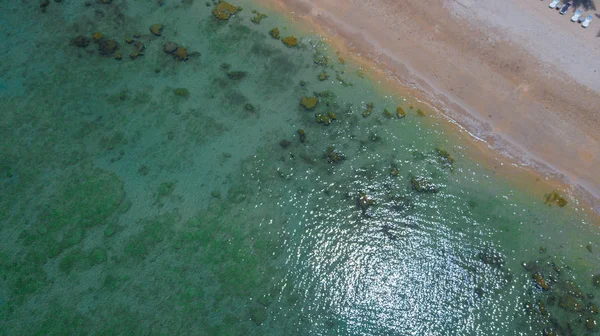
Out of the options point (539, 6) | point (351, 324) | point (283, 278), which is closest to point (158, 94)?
point (283, 278)

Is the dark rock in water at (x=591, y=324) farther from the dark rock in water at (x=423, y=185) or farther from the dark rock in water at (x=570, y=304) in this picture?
the dark rock in water at (x=423, y=185)

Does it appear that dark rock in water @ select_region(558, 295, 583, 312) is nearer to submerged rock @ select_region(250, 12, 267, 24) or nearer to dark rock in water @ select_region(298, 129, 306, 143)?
dark rock in water @ select_region(298, 129, 306, 143)

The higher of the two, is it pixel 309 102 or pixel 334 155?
pixel 309 102

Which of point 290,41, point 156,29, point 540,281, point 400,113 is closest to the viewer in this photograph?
point 540,281

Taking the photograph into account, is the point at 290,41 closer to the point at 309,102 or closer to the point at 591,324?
the point at 309,102

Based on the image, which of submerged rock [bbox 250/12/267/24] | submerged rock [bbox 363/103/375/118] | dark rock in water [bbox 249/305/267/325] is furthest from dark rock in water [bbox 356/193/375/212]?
submerged rock [bbox 250/12/267/24]

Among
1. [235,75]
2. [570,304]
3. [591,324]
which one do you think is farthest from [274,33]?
[591,324]

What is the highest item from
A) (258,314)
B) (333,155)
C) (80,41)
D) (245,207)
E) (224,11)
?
(224,11)
